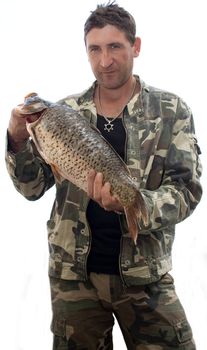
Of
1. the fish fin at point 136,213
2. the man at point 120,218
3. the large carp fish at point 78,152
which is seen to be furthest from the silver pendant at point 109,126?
the fish fin at point 136,213

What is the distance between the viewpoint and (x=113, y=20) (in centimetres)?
126

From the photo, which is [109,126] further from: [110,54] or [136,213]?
[136,213]

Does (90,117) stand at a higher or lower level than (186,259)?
higher

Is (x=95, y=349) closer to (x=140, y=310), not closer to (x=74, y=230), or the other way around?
(x=140, y=310)

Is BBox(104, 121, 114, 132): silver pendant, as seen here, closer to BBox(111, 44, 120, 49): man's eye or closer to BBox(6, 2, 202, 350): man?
BBox(6, 2, 202, 350): man

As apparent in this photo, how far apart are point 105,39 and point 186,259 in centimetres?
147

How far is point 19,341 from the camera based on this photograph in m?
2.06

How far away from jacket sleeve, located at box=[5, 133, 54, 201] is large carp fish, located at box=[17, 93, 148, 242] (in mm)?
117

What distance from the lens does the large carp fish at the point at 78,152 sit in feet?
3.53

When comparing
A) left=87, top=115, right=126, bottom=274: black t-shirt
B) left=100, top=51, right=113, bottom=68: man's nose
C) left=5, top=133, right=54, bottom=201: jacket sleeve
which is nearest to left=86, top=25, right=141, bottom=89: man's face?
left=100, top=51, right=113, bottom=68: man's nose

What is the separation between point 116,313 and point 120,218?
25 cm

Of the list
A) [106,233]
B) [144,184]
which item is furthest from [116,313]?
[144,184]

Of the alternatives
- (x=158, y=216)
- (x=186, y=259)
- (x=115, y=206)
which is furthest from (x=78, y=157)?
(x=186, y=259)

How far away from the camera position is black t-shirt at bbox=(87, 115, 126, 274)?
1.26 metres
